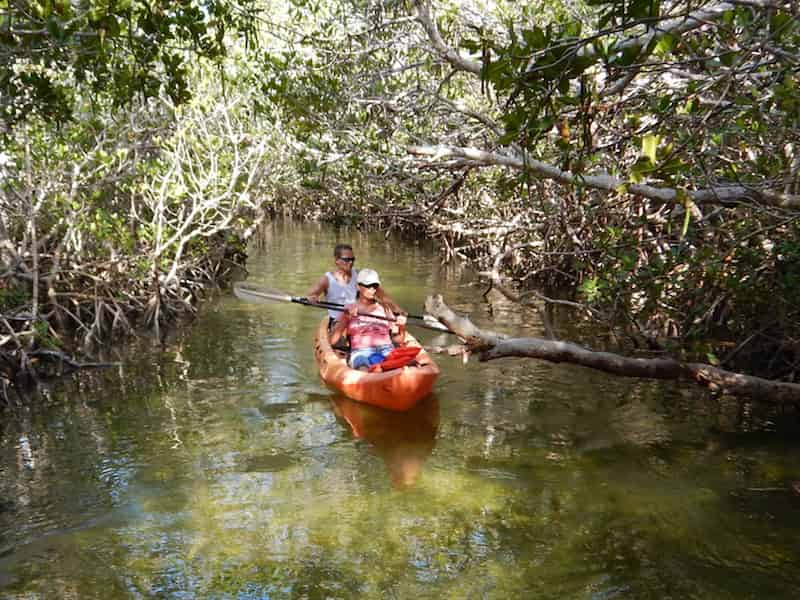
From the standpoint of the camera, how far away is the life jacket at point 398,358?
7176 millimetres

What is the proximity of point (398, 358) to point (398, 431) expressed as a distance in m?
0.71

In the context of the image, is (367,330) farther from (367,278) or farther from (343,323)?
(367,278)

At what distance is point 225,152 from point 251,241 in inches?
566

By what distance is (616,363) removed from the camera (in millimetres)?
5180

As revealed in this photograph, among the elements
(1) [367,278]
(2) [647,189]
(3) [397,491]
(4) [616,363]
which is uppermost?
(2) [647,189]

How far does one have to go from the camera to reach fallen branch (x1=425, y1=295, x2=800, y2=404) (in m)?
5.16

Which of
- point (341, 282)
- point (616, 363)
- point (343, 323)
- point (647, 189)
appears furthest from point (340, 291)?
point (647, 189)

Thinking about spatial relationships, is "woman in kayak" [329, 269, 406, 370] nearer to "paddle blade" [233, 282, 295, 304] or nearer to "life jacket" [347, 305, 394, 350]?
"life jacket" [347, 305, 394, 350]

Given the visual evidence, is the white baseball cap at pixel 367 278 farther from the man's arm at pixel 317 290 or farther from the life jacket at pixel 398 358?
the man's arm at pixel 317 290

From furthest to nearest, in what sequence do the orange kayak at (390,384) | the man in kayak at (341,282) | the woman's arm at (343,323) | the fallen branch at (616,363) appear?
the man in kayak at (341,282)
the woman's arm at (343,323)
the orange kayak at (390,384)
the fallen branch at (616,363)

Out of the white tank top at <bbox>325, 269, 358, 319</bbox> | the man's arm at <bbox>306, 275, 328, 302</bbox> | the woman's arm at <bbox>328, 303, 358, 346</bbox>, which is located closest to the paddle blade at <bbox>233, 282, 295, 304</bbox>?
the man's arm at <bbox>306, 275, 328, 302</bbox>

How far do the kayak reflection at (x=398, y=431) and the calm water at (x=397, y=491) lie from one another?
0.03 metres

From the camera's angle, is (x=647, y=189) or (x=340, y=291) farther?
(x=340, y=291)

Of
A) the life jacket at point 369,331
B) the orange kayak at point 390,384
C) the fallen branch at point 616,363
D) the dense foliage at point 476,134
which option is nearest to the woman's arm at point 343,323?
the life jacket at point 369,331
